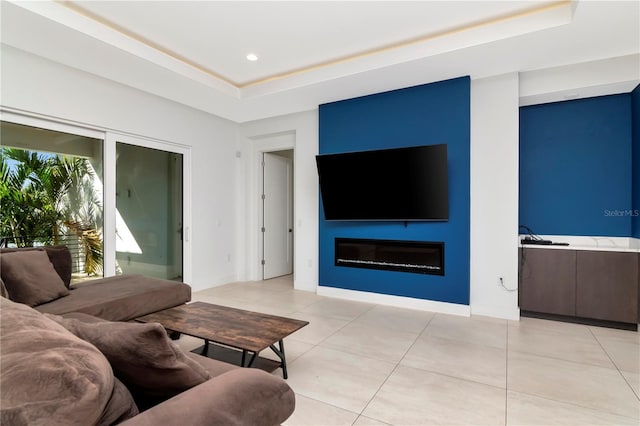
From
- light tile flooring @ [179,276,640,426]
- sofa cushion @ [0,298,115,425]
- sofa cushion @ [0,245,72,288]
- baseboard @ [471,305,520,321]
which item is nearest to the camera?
sofa cushion @ [0,298,115,425]

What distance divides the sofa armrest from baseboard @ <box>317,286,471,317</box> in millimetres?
3108

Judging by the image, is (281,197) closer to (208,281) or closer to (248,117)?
(248,117)

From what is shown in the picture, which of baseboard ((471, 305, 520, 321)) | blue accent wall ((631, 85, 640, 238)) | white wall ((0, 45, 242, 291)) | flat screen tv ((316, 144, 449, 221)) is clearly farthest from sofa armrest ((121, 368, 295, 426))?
blue accent wall ((631, 85, 640, 238))

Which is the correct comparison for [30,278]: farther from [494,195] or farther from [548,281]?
[548,281]

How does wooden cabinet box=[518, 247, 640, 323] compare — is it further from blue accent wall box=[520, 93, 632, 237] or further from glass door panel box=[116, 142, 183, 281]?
glass door panel box=[116, 142, 183, 281]

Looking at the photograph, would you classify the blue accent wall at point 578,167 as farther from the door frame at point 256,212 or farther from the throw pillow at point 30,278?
the throw pillow at point 30,278

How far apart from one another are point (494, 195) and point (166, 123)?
4.48 metres

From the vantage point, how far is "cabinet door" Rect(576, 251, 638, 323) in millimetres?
3219

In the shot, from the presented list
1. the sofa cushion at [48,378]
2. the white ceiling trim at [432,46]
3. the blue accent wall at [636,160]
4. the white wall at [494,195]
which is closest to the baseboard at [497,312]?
the white wall at [494,195]

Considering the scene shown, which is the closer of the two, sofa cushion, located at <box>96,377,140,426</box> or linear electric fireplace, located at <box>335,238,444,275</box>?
sofa cushion, located at <box>96,377,140,426</box>

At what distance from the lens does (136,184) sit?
4266mm

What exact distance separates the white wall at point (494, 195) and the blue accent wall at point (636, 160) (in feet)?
3.91

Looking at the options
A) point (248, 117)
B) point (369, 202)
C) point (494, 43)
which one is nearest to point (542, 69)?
point (494, 43)

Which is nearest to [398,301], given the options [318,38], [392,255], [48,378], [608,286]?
[392,255]
